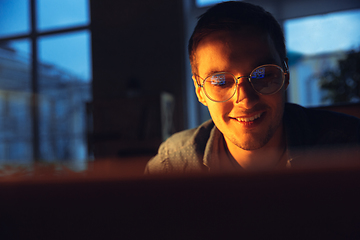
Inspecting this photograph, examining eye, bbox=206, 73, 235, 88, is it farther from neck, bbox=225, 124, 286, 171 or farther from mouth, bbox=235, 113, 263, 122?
neck, bbox=225, 124, 286, 171

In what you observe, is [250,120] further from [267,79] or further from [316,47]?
[316,47]

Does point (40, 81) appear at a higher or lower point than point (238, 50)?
higher

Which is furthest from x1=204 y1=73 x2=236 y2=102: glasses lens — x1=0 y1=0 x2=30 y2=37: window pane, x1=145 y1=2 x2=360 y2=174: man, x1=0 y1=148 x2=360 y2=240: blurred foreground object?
x1=0 y1=0 x2=30 y2=37: window pane

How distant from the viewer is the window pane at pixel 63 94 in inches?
148

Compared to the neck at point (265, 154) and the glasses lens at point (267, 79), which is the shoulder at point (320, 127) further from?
the glasses lens at point (267, 79)

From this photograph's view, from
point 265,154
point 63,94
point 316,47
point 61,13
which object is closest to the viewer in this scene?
point 265,154

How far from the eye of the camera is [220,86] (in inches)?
29.5

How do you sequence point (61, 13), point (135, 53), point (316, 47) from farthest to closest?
point (61, 13) → point (135, 53) → point (316, 47)

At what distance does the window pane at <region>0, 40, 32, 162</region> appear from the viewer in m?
4.05

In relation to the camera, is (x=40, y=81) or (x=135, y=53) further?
(x=40, y=81)

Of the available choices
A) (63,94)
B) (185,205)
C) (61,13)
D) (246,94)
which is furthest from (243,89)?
(61,13)

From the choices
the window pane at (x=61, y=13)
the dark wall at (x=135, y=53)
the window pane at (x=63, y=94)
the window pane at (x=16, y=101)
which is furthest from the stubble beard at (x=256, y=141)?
the window pane at (x=16, y=101)

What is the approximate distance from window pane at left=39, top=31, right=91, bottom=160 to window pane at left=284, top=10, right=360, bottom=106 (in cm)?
264

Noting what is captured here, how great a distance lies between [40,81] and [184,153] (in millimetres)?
3927
